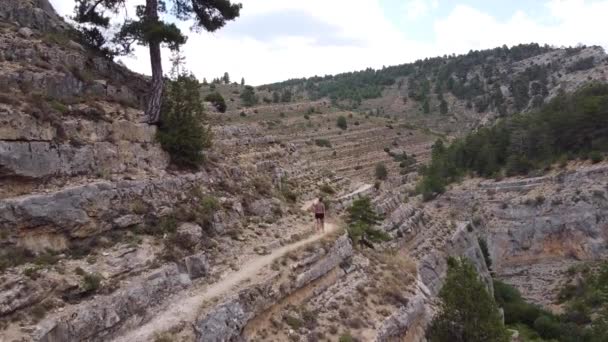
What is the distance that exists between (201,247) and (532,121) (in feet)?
174

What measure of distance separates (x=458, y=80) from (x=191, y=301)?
129 metres

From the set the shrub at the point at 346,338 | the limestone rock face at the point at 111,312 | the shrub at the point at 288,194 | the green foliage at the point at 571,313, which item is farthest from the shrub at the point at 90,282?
the green foliage at the point at 571,313

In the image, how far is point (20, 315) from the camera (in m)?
9.65

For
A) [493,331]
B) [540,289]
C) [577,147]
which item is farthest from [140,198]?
[577,147]

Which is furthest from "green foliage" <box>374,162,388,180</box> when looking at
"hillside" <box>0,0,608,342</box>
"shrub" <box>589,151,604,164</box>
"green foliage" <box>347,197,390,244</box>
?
"green foliage" <box>347,197,390,244</box>

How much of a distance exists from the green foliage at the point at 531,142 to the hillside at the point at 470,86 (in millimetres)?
35046

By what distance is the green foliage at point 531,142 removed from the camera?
173 ft

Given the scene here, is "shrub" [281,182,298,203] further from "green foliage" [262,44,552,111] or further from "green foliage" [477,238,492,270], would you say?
"green foliage" [262,44,552,111]

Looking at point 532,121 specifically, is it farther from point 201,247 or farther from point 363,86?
point 363,86

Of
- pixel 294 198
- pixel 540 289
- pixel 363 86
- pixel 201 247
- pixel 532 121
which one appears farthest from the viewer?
pixel 363 86

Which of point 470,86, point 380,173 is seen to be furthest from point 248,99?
point 470,86

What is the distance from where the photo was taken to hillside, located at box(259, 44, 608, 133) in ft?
346

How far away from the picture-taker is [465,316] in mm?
19188

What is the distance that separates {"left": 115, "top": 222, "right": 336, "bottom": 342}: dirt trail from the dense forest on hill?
8230 cm
